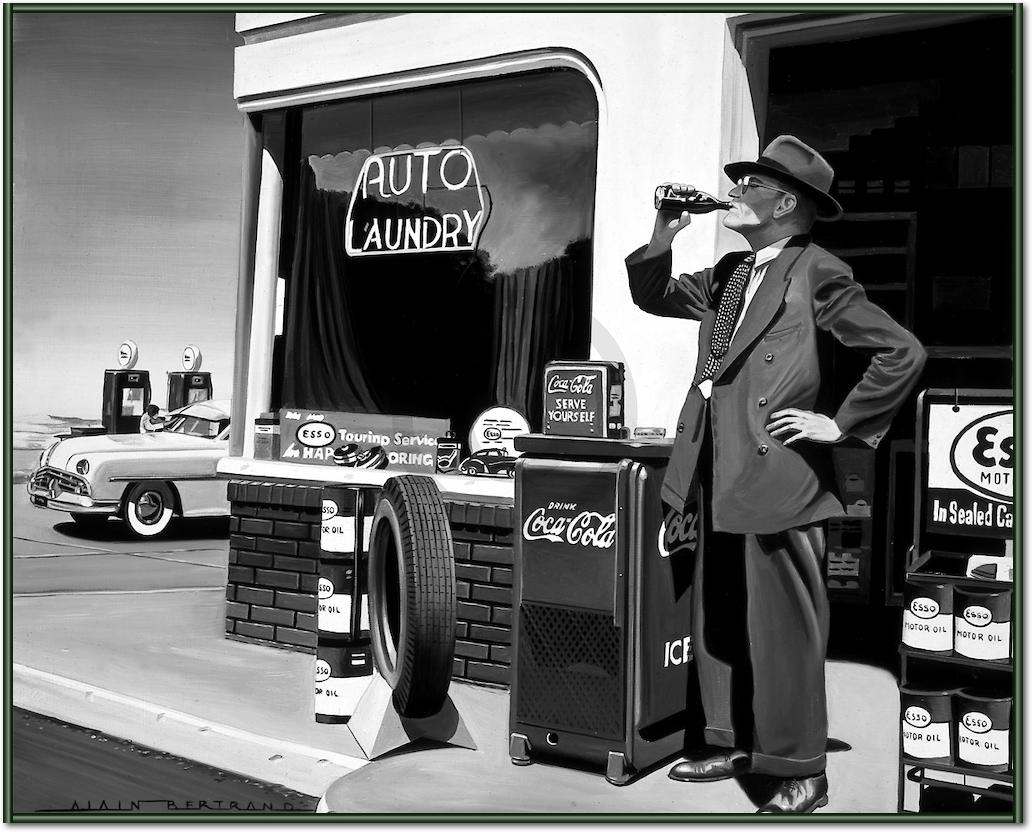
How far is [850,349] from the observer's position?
11.6ft

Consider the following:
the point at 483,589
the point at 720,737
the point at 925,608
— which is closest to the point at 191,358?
the point at 483,589

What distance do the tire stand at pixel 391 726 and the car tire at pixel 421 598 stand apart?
0.13 ft

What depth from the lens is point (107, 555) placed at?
19.4 feet

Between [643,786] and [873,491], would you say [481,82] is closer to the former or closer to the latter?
[873,491]

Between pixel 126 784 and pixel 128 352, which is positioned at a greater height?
pixel 128 352

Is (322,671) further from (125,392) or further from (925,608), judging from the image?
(925,608)

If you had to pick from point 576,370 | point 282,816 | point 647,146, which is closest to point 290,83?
point 647,146

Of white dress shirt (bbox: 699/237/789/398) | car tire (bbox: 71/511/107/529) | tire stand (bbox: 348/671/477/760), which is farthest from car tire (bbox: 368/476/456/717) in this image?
car tire (bbox: 71/511/107/529)

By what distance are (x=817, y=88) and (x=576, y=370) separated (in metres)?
1.64

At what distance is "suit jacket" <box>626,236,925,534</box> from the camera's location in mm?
3352

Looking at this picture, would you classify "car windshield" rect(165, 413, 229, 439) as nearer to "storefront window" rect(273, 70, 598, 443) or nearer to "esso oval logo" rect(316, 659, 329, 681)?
"storefront window" rect(273, 70, 598, 443)

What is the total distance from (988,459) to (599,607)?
1.47 m

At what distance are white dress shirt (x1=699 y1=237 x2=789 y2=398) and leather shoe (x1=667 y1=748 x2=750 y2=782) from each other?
4.31 feet

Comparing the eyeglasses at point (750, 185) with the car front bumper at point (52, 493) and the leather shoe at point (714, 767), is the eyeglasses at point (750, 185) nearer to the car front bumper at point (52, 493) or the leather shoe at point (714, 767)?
the leather shoe at point (714, 767)
